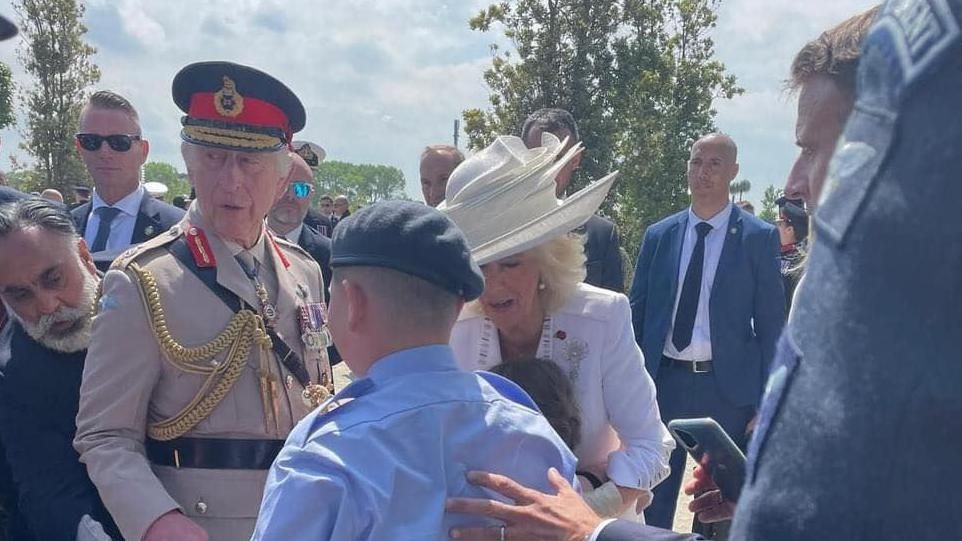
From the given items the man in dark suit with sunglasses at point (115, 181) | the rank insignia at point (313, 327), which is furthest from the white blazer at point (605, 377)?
the man in dark suit with sunglasses at point (115, 181)

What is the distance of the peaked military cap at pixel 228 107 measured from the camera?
255cm

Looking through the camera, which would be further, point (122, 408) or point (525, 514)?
point (122, 408)

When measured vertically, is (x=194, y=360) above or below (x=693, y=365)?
above

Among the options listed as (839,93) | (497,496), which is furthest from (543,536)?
(839,93)

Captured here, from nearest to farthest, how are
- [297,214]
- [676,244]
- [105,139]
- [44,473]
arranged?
[44,473]
[105,139]
[676,244]
[297,214]

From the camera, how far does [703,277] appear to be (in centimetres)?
491

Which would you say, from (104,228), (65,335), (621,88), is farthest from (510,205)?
(621,88)

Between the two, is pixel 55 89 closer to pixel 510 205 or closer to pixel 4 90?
pixel 4 90

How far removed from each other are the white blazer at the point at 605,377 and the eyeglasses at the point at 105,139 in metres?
2.93

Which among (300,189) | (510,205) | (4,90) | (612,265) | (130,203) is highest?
(4,90)

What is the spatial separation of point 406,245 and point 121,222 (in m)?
3.49

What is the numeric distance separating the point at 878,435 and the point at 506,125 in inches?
640

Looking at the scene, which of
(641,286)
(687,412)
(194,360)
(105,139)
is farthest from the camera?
(641,286)

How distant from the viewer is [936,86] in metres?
0.61
